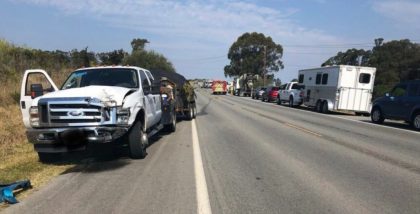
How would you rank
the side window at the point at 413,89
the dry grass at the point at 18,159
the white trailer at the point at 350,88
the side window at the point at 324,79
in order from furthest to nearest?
the side window at the point at 324,79 → the white trailer at the point at 350,88 → the side window at the point at 413,89 → the dry grass at the point at 18,159

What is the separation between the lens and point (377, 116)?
75.4ft

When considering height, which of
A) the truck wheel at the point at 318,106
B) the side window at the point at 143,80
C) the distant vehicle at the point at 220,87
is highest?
the side window at the point at 143,80

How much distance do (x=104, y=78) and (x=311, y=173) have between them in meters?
5.76

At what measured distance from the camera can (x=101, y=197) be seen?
23.7 feet

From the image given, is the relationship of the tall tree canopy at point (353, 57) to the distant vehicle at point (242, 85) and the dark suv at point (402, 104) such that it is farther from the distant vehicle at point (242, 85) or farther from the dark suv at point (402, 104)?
the dark suv at point (402, 104)

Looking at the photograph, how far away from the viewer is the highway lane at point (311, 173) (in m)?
6.89

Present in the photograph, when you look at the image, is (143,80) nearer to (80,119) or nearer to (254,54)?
(80,119)

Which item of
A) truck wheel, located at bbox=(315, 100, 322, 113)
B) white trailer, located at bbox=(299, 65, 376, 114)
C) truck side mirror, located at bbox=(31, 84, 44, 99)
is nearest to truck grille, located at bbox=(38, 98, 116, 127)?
truck side mirror, located at bbox=(31, 84, 44, 99)

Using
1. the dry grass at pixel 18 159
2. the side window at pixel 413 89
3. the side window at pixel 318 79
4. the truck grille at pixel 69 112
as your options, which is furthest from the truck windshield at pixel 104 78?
the side window at pixel 318 79

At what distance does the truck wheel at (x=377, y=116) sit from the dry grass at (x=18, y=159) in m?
15.7

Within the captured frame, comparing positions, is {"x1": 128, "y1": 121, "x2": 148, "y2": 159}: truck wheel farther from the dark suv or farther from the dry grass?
the dark suv

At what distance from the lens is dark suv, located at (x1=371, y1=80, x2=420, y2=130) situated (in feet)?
65.6

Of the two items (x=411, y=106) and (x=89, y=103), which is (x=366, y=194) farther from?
(x=411, y=106)

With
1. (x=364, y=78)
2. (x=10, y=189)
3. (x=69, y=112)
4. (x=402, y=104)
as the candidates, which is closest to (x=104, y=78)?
(x=69, y=112)
